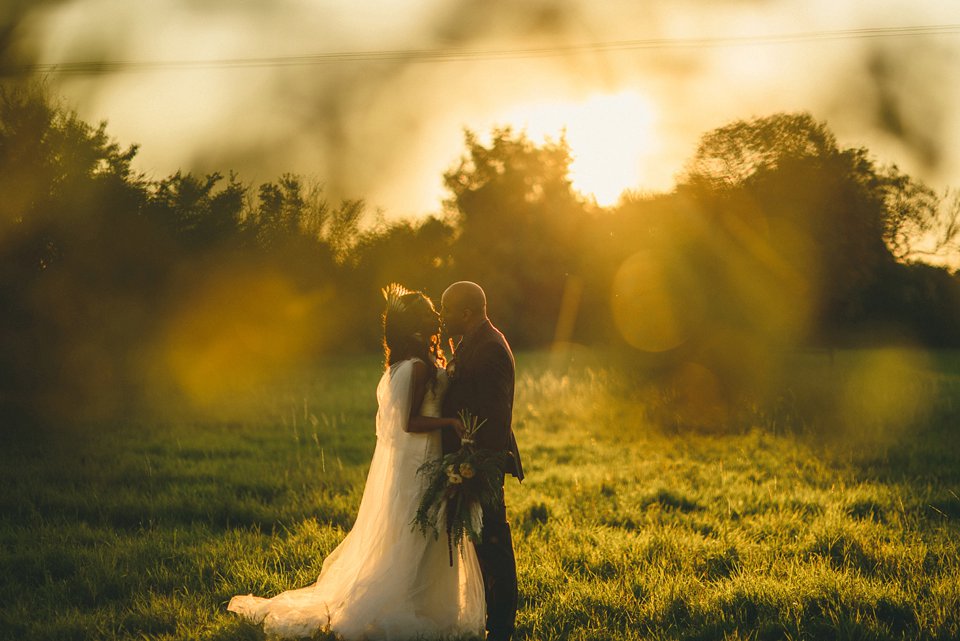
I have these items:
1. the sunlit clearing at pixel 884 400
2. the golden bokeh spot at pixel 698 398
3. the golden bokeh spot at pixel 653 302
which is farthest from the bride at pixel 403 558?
the golden bokeh spot at pixel 653 302

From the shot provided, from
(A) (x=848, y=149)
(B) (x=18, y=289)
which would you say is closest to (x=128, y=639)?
(B) (x=18, y=289)

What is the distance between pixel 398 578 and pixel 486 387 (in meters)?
1.59

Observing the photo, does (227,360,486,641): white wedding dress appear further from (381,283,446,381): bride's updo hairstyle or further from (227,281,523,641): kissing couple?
(381,283,446,381): bride's updo hairstyle

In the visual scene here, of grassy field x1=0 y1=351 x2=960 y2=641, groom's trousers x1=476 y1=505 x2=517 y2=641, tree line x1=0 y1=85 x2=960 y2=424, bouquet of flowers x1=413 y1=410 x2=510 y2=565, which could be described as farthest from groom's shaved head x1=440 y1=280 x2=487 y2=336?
tree line x1=0 y1=85 x2=960 y2=424

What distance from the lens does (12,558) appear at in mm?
6602

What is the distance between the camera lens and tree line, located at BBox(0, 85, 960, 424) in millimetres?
15984

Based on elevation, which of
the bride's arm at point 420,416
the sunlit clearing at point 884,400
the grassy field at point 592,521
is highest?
the bride's arm at point 420,416

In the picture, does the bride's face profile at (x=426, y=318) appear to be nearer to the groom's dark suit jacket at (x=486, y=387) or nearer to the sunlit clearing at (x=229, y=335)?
the groom's dark suit jacket at (x=486, y=387)

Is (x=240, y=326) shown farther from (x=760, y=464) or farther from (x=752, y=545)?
(x=752, y=545)

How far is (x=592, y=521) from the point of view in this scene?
25.9 feet

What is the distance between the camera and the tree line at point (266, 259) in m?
16.0

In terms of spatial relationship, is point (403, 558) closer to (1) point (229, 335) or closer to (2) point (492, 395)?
(2) point (492, 395)

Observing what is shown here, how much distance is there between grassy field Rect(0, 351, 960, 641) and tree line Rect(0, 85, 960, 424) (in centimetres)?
368

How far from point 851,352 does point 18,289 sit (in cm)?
3425
